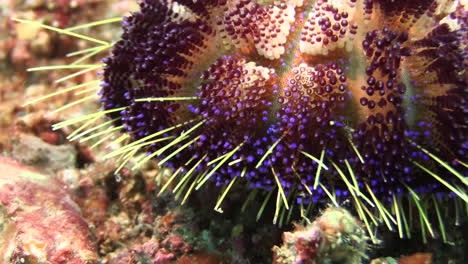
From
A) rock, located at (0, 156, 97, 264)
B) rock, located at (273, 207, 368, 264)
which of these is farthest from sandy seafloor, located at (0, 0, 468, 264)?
rock, located at (273, 207, 368, 264)

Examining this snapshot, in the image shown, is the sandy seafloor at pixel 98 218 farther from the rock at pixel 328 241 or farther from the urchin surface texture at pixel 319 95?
the urchin surface texture at pixel 319 95

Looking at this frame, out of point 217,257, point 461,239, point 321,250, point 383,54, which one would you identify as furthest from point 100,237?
point 461,239

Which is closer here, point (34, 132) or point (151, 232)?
point (151, 232)

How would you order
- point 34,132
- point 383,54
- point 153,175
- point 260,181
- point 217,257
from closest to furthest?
point 383,54
point 260,181
point 217,257
point 153,175
point 34,132

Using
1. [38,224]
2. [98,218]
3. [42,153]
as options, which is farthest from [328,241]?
[42,153]

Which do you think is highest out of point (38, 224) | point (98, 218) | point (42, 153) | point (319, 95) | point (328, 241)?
point (319, 95)

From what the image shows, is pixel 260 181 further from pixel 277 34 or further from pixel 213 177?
pixel 277 34

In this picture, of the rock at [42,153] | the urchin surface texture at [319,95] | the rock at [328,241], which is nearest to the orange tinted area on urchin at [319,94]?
the urchin surface texture at [319,95]

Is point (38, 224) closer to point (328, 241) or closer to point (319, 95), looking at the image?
point (328, 241)
